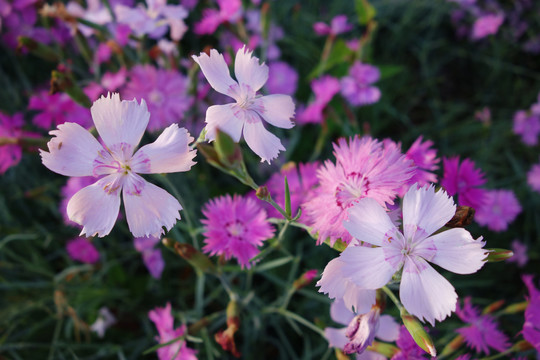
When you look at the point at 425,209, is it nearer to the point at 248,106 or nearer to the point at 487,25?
the point at 248,106

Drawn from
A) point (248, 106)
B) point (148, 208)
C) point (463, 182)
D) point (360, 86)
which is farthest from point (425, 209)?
point (360, 86)

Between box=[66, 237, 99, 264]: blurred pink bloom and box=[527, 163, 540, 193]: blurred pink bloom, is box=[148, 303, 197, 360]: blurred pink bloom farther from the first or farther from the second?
box=[527, 163, 540, 193]: blurred pink bloom

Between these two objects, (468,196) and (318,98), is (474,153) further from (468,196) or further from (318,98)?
(468,196)

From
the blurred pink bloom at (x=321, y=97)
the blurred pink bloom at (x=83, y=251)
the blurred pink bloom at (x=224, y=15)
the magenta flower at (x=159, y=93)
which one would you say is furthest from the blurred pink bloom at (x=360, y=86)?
the blurred pink bloom at (x=83, y=251)

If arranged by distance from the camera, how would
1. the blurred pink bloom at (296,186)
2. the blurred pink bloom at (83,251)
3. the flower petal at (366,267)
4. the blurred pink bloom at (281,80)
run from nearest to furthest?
the flower petal at (366,267)
the blurred pink bloom at (296,186)
the blurred pink bloom at (83,251)
the blurred pink bloom at (281,80)

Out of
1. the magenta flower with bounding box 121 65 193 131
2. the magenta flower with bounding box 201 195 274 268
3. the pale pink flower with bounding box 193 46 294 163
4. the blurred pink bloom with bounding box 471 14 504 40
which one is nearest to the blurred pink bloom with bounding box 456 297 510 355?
the magenta flower with bounding box 201 195 274 268

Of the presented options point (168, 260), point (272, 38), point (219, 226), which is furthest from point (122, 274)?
point (272, 38)

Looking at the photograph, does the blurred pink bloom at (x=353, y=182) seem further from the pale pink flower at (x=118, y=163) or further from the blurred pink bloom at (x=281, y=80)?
the blurred pink bloom at (x=281, y=80)

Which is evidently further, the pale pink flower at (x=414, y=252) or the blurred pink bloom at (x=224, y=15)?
the blurred pink bloom at (x=224, y=15)
